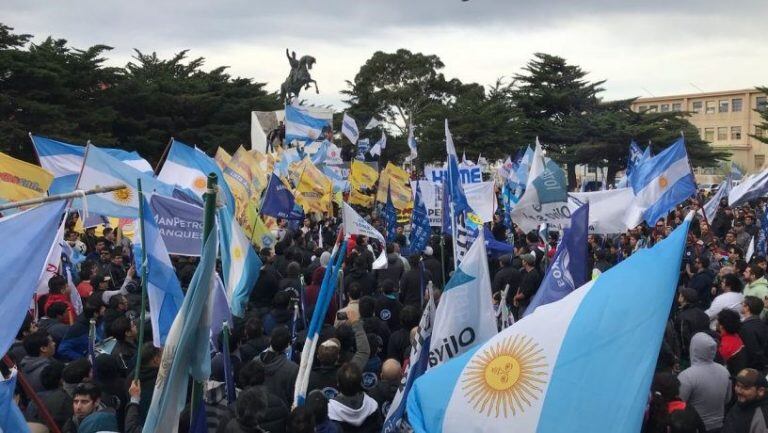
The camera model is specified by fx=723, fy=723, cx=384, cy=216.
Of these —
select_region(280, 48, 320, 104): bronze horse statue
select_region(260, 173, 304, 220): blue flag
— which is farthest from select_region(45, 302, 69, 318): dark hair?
select_region(280, 48, 320, 104): bronze horse statue

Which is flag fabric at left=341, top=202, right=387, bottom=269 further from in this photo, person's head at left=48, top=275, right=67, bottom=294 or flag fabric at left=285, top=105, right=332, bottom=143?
flag fabric at left=285, top=105, right=332, bottom=143

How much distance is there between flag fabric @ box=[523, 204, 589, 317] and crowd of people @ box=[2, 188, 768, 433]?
94 centimetres

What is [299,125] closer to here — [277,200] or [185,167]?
[277,200]

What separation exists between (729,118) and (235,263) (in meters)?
78.3

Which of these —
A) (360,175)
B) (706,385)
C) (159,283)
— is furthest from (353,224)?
(360,175)

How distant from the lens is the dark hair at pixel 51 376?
4871mm

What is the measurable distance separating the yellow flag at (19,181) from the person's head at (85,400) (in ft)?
14.3

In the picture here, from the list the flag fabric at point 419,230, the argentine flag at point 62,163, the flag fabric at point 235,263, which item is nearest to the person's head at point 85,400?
the flag fabric at point 235,263

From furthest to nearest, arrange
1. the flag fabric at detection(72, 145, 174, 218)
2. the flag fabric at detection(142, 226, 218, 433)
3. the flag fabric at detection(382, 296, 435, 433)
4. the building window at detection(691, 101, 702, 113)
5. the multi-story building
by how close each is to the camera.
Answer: the building window at detection(691, 101, 702, 113) → the multi-story building → the flag fabric at detection(72, 145, 174, 218) → the flag fabric at detection(382, 296, 435, 433) → the flag fabric at detection(142, 226, 218, 433)

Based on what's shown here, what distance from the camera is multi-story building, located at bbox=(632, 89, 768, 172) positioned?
73.1 metres

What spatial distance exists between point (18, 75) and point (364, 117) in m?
26.7

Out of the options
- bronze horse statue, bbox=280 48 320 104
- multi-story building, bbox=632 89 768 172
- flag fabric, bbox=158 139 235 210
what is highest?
bronze horse statue, bbox=280 48 320 104

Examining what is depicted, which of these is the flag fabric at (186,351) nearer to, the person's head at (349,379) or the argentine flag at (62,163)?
the person's head at (349,379)

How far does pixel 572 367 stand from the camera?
3.36 m
